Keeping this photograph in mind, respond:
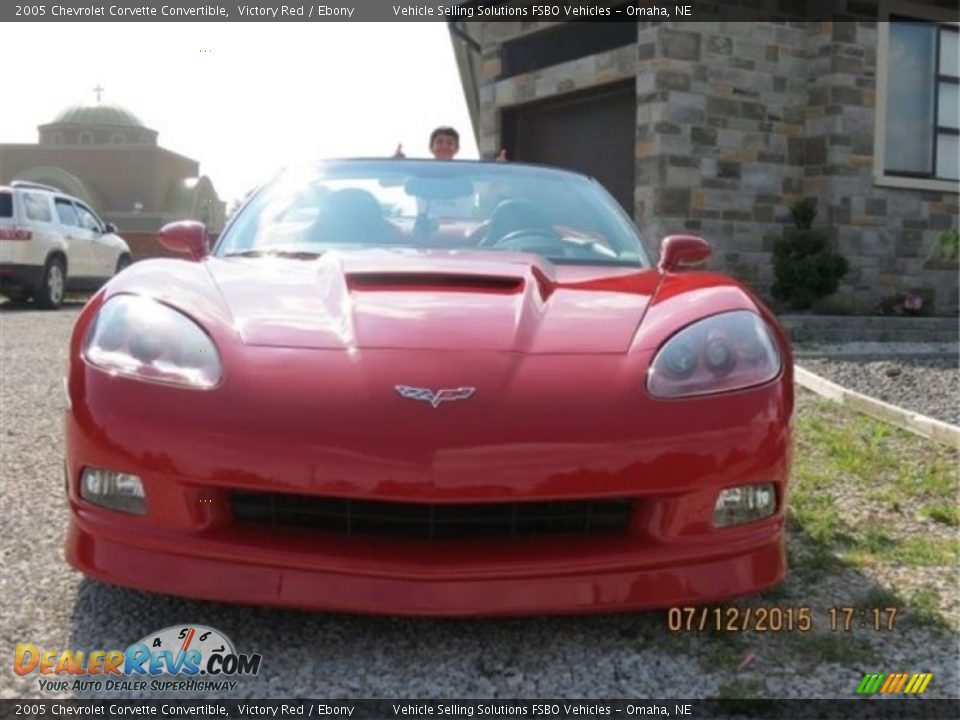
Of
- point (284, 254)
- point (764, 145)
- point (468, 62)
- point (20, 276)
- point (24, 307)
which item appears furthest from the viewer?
point (468, 62)

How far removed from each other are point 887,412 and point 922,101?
8.64m

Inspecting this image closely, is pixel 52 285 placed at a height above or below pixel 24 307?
above

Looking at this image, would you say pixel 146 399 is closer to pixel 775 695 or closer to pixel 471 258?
pixel 471 258

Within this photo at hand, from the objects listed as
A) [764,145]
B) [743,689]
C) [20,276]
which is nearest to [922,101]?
[764,145]

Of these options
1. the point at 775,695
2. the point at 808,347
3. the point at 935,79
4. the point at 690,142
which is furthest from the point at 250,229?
the point at 935,79

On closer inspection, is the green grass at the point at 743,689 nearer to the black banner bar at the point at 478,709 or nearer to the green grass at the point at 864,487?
the black banner bar at the point at 478,709

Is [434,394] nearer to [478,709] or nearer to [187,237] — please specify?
[478,709]

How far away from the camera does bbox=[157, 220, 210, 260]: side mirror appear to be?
327 centimetres

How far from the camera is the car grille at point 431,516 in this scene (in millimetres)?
2170

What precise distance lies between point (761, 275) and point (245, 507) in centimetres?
996

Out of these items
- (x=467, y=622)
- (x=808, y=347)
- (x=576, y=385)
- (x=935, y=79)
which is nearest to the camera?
(x=576, y=385)

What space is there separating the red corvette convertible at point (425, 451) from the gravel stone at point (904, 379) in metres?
3.50

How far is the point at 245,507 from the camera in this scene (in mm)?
2195

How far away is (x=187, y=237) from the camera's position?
10.8 feet
